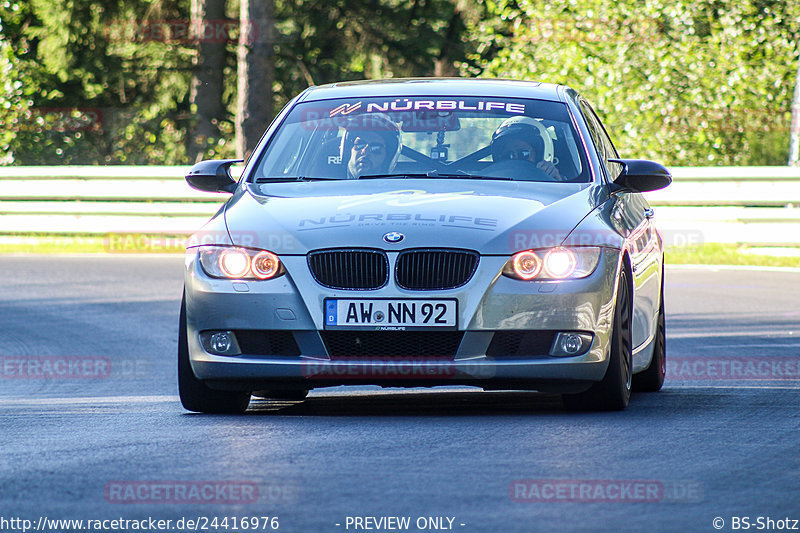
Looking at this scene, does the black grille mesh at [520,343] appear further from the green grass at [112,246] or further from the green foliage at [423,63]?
the green foliage at [423,63]

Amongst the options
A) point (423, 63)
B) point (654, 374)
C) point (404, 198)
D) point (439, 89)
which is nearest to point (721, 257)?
point (654, 374)

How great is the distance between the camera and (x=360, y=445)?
251 inches

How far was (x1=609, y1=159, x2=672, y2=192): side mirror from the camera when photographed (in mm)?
8227

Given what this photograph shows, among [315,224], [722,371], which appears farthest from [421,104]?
[722,371]

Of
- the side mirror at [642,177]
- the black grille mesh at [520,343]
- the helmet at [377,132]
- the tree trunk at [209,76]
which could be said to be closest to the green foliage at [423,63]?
the tree trunk at [209,76]

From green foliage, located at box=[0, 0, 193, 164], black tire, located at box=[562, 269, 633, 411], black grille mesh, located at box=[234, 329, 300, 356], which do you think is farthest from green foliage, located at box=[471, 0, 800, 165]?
black grille mesh, located at box=[234, 329, 300, 356]

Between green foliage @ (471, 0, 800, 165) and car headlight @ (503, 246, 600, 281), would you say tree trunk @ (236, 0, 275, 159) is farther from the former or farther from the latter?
car headlight @ (503, 246, 600, 281)

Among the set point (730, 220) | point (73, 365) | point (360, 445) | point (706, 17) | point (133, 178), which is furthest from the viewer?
point (706, 17)

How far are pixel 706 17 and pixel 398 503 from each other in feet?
71.7

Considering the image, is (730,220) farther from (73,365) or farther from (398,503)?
(398,503)

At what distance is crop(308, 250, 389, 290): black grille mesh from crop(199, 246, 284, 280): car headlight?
199 mm

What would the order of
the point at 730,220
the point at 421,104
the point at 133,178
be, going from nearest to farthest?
the point at 421,104 → the point at 730,220 → the point at 133,178

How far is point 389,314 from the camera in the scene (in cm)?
702

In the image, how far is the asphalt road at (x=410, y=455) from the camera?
16.3 feet
